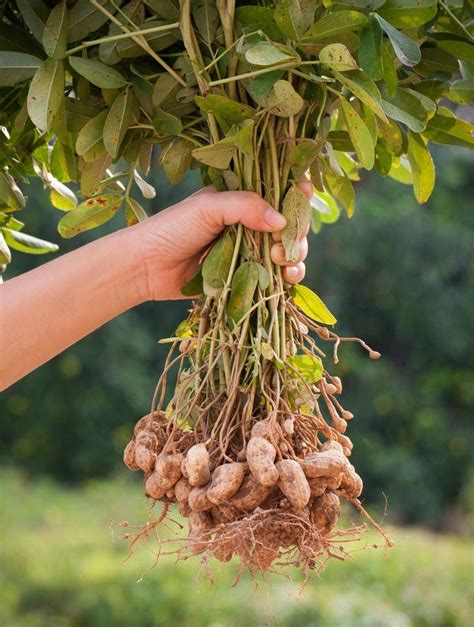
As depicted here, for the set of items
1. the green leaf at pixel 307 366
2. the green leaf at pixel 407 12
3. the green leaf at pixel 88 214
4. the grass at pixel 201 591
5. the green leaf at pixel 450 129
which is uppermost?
the green leaf at pixel 407 12

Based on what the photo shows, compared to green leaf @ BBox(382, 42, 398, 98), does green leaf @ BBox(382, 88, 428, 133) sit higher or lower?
lower

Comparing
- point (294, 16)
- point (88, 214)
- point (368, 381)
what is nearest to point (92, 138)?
point (88, 214)

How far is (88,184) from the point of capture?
0.96 meters

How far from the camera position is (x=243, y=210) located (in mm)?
822

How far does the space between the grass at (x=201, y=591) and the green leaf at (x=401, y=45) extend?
2.13 m

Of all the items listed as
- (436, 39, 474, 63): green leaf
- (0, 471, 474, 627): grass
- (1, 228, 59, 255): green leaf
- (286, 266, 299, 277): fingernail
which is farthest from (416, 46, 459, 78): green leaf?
(0, 471, 474, 627): grass

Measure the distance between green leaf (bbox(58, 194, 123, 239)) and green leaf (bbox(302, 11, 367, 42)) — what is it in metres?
0.32

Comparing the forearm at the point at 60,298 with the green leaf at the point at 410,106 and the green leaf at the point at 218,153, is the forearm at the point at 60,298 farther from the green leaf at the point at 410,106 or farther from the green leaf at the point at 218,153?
the green leaf at the point at 410,106

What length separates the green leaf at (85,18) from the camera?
85 centimetres

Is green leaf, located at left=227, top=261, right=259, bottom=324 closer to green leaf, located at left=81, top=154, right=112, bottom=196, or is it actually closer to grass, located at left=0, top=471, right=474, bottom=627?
green leaf, located at left=81, top=154, right=112, bottom=196

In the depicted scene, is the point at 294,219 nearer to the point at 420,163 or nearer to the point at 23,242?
the point at 420,163

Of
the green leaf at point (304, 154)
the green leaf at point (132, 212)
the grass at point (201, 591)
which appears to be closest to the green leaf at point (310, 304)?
the green leaf at point (304, 154)

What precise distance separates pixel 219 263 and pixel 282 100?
16 centimetres

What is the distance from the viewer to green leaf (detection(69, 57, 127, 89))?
835 millimetres
